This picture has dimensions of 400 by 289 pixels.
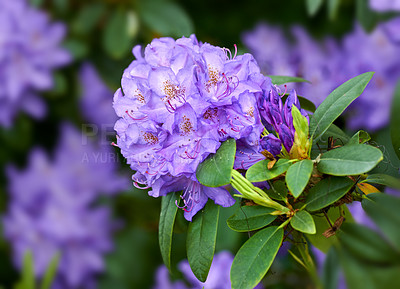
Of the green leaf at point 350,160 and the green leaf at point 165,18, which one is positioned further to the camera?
the green leaf at point 165,18

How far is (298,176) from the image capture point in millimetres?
468

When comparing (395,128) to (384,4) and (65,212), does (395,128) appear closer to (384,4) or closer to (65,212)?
(384,4)

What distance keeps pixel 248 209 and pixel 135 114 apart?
0.52 ft

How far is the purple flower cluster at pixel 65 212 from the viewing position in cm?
137

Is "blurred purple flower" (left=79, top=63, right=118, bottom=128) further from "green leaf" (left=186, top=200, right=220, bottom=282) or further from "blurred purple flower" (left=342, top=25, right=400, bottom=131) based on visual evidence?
"green leaf" (left=186, top=200, right=220, bottom=282)

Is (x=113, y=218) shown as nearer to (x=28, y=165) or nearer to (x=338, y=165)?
(x=28, y=165)

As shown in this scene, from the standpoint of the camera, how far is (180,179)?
556mm

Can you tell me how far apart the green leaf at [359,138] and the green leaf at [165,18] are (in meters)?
0.84

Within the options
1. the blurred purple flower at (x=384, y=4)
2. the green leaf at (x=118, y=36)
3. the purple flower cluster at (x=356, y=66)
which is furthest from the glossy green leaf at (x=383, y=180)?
the green leaf at (x=118, y=36)

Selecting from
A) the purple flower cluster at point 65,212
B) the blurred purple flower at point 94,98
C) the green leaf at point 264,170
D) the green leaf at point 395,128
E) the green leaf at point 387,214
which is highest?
the green leaf at point 395,128

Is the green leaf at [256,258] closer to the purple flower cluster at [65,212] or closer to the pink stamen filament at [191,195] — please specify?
the pink stamen filament at [191,195]

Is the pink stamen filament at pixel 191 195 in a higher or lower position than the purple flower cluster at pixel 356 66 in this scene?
higher

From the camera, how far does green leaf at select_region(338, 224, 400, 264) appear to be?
16.8 inches

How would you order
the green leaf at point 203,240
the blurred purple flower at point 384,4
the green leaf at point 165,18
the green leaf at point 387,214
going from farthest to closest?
the green leaf at point 165,18 → the blurred purple flower at point 384,4 → the green leaf at point 203,240 → the green leaf at point 387,214
